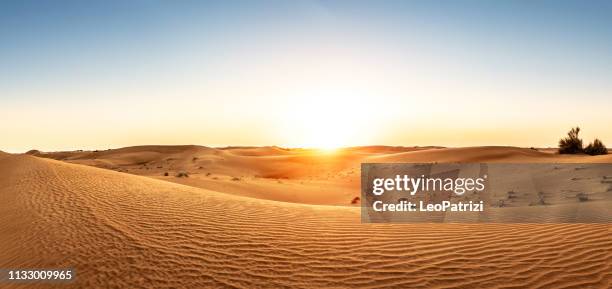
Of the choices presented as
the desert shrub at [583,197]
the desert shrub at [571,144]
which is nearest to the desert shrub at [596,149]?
the desert shrub at [571,144]

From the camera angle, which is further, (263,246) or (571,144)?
(571,144)

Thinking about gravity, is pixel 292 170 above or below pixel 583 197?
below

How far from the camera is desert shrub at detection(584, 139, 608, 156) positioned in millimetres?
27758

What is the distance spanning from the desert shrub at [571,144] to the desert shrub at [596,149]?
596 millimetres

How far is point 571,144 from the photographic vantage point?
29391mm

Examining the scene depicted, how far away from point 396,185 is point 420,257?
16.0 meters

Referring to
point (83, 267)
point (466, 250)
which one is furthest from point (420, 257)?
point (83, 267)

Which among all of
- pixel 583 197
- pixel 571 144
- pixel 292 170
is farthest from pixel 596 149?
pixel 292 170

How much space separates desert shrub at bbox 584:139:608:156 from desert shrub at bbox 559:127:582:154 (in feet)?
1.96

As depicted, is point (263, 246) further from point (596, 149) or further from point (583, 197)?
point (596, 149)

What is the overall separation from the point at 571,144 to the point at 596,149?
1.70 m

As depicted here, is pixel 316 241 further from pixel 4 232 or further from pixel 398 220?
pixel 4 232

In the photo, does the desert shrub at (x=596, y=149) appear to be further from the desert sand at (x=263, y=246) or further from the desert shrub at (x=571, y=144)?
the desert sand at (x=263, y=246)

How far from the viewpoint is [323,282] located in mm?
5629
